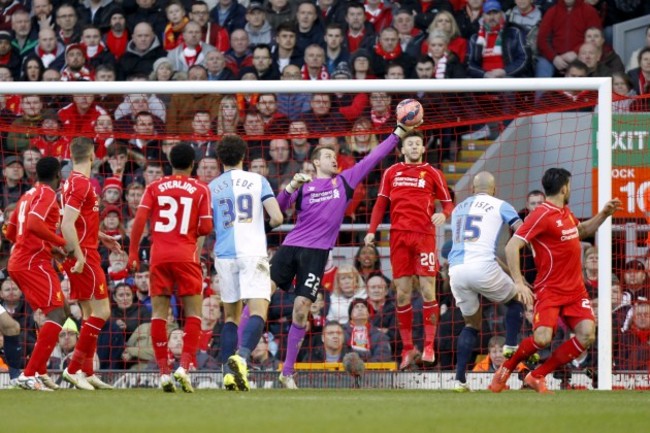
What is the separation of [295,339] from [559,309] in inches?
97.1

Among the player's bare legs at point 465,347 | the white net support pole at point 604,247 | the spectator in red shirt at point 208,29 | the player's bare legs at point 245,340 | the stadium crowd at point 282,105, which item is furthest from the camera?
the spectator in red shirt at point 208,29

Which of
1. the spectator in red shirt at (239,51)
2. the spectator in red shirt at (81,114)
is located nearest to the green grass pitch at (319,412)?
the spectator in red shirt at (81,114)

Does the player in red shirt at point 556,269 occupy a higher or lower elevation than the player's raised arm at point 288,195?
lower

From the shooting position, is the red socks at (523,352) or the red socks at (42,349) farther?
the red socks at (42,349)

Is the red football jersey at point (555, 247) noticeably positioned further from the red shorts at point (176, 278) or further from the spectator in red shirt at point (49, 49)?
the spectator in red shirt at point (49, 49)

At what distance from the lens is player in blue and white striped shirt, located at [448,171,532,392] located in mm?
12086

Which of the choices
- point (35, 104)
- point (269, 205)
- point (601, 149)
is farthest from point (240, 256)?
point (35, 104)

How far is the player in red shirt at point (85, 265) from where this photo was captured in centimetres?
1160

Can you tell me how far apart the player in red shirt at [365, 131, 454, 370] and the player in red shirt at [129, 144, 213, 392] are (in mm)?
2207

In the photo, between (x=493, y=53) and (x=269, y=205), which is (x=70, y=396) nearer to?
(x=269, y=205)

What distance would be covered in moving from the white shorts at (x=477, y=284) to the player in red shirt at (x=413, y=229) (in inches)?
27.1

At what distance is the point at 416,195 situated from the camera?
510 inches

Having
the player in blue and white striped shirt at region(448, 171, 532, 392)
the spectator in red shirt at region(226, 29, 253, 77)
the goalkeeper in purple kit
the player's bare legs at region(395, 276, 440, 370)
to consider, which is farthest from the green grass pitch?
the spectator in red shirt at region(226, 29, 253, 77)

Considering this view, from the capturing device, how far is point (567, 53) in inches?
691
